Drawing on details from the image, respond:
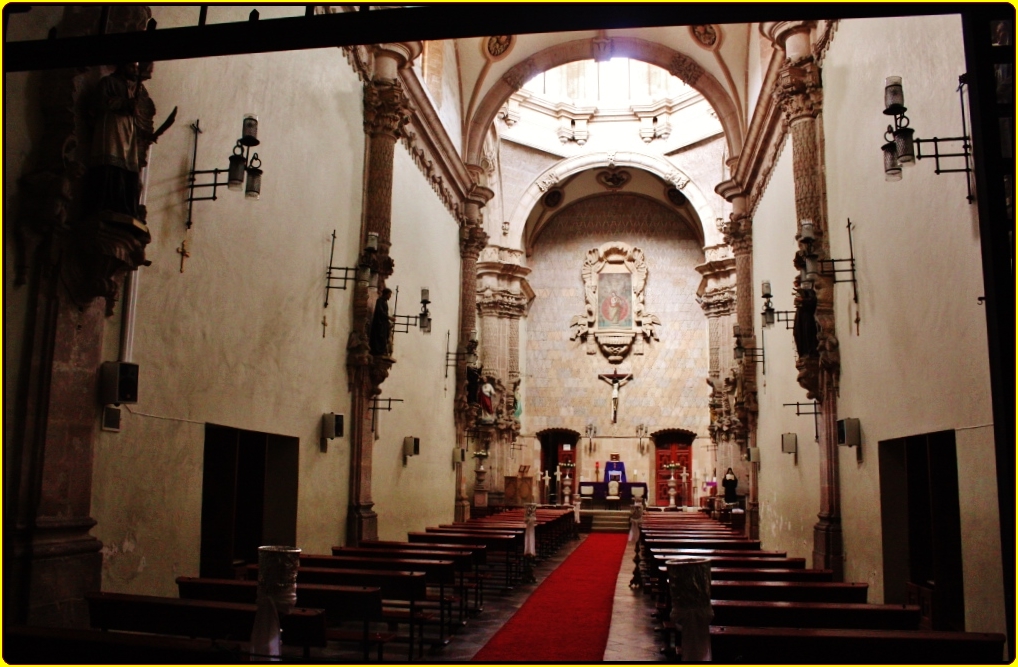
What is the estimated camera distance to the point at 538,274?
3266 centimetres

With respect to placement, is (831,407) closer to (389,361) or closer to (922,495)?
(922,495)

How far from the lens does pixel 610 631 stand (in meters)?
9.07

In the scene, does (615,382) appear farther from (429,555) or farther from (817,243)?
(429,555)

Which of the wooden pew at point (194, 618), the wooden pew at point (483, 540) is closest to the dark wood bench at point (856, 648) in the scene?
the wooden pew at point (194, 618)

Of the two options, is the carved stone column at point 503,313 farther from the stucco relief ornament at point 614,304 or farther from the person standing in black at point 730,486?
the person standing in black at point 730,486

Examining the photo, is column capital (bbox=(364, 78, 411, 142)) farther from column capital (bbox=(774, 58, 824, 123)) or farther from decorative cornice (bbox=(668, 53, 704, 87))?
decorative cornice (bbox=(668, 53, 704, 87))

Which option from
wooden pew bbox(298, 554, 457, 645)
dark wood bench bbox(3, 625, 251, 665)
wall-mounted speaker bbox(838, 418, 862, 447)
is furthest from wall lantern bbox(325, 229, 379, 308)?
dark wood bench bbox(3, 625, 251, 665)

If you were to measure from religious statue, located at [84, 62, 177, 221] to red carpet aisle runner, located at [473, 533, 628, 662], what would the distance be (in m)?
4.67

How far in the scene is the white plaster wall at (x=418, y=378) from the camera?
1494 cm

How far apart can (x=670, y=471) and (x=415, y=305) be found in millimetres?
16395

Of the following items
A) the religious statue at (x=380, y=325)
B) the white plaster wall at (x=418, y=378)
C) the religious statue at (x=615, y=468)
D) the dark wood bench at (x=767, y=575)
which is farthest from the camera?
the religious statue at (x=615, y=468)

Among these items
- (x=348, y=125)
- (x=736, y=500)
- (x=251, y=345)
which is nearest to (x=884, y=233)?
(x=251, y=345)

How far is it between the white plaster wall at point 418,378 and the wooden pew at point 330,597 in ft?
23.0

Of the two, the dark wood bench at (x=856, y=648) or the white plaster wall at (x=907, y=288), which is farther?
the white plaster wall at (x=907, y=288)
